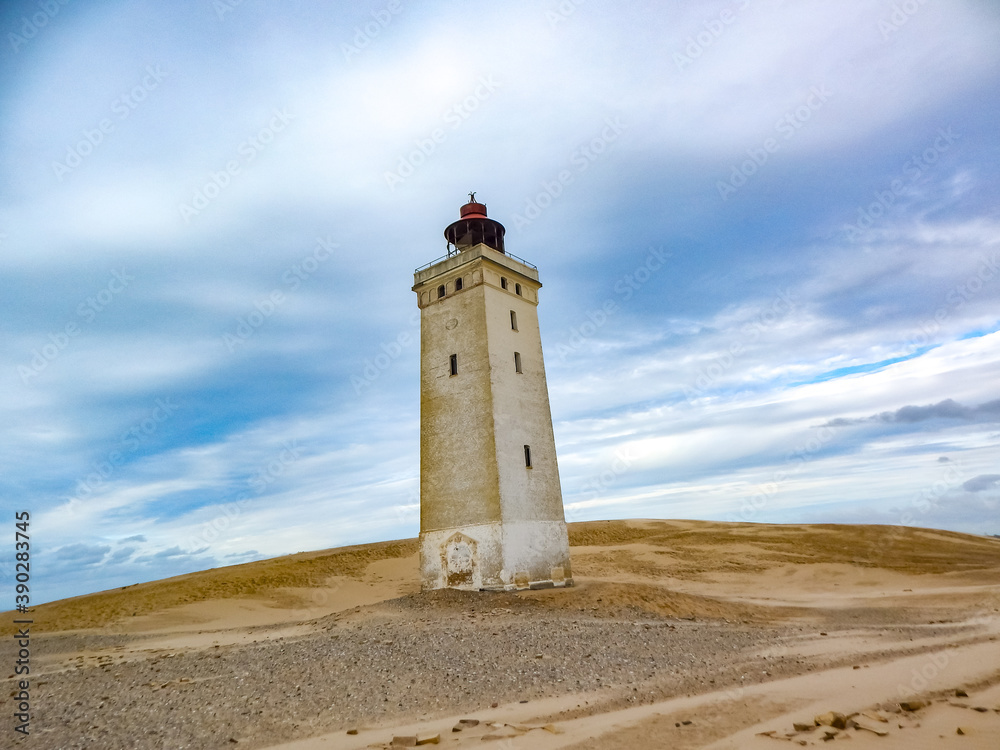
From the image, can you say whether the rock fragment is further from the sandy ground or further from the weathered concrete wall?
the weathered concrete wall

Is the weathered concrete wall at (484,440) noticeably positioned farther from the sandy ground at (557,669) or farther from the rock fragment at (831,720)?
the rock fragment at (831,720)

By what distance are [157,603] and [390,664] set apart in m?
22.9

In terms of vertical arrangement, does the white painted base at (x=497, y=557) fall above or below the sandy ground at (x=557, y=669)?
above

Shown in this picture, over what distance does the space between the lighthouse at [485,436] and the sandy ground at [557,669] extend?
1343 mm

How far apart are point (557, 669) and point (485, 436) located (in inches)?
397

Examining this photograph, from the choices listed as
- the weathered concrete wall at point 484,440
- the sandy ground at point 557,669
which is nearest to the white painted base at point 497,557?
the weathered concrete wall at point 484,440

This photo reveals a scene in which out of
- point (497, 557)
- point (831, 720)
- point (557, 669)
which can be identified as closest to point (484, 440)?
point (497, 557)

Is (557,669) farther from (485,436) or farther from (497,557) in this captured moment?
(485,436)

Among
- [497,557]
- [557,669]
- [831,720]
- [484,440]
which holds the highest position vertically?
[484,440]

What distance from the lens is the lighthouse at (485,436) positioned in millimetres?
19266

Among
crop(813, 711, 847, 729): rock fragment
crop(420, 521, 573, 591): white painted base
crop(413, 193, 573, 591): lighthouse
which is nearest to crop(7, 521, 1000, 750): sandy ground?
crop(813, 711, 847, 729): rock fragment

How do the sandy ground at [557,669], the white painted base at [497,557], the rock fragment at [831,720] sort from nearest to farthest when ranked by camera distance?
the rock fragment at [831,720], the sandy ground at [557,669], the white painted base at [497,557]

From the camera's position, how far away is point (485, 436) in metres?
19.9

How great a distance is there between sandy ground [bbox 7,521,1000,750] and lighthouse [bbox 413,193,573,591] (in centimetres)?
134
